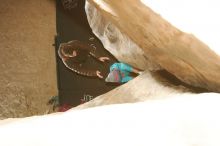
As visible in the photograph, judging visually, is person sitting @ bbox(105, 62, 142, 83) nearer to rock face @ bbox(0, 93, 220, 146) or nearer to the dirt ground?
the dirt ground

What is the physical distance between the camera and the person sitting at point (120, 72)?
2352 millimetres

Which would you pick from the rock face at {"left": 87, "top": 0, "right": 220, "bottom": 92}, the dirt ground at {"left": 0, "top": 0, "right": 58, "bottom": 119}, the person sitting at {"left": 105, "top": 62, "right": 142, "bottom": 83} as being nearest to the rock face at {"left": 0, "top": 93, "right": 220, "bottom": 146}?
the rock face at {"left": 87, "top": 0, "right": 220, "bottom": 92}

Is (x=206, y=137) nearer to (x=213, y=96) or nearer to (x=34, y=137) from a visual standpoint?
(x=213, y=96)

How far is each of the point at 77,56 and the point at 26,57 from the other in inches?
17.5

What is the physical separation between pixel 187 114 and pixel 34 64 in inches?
81.7

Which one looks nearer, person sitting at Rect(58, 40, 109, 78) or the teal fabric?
the teal fabric

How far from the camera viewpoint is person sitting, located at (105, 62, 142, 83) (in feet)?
7.72

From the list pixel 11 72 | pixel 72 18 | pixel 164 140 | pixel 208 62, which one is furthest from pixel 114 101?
pixel 72 18

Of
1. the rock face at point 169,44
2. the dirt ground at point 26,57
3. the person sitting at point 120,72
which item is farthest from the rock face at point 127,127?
the dirt ground at point 26,57

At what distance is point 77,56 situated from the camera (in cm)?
294

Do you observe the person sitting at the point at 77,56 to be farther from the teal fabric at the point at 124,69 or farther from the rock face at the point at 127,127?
the rock face at the point at 127,127

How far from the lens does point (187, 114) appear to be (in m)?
0.98

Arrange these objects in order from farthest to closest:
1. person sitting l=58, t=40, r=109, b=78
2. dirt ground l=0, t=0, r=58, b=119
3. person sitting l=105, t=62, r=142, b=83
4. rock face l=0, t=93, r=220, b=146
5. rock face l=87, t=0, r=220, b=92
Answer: person sitting l=58, t=40, r=109, b=78 → dirt ground l=0, t=0, r=58, b=119 → person sitting l=105, t=62, r=142, b=83 → rock face l=87, t=0, r=220, b=92 → rock face l=0, t=93, r=220, b=146

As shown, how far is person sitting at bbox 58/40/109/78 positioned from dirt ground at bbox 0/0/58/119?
111 mm
